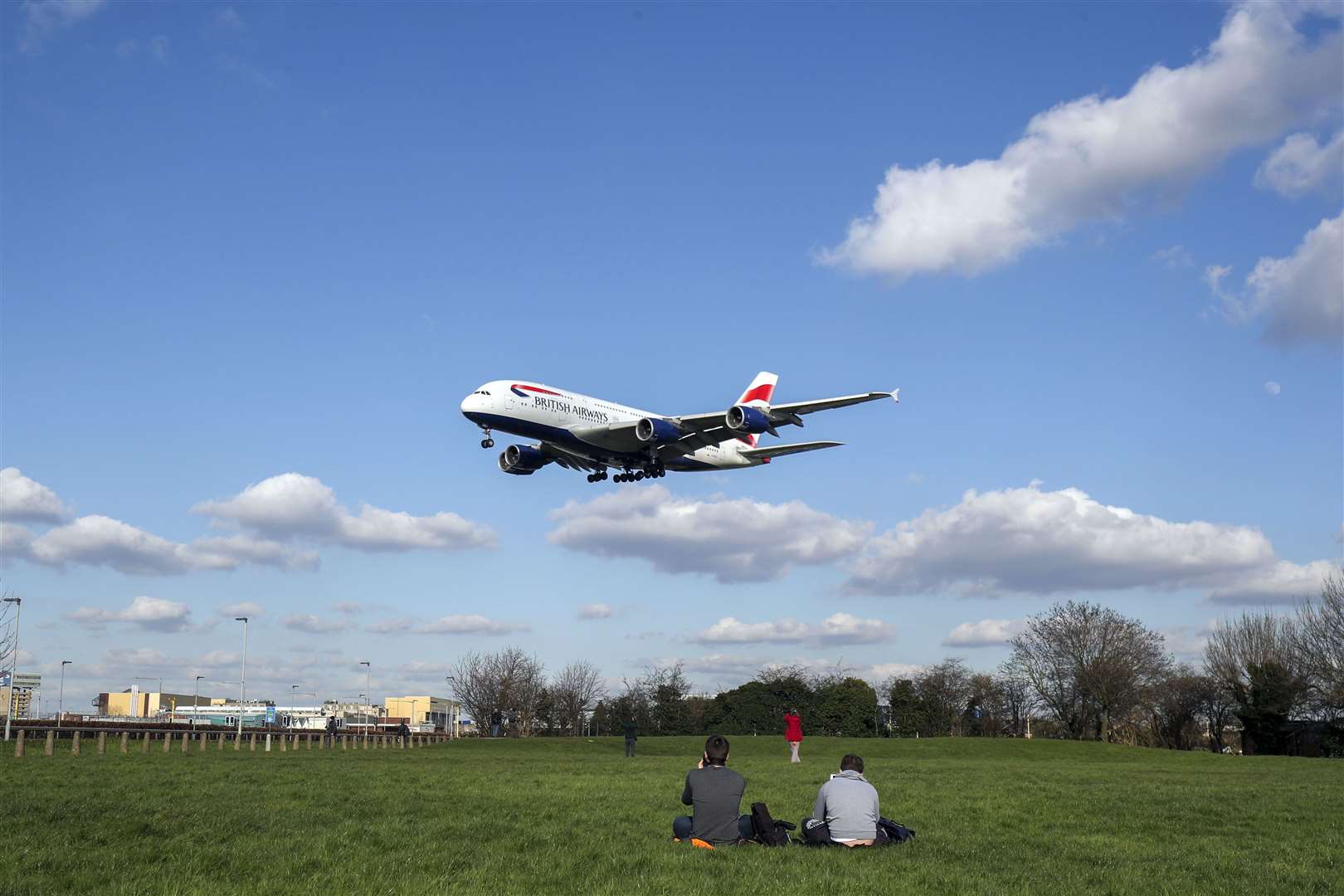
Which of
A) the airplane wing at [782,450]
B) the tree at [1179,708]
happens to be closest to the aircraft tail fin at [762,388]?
the airplane wing at [782,450]

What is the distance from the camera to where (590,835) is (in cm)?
1426

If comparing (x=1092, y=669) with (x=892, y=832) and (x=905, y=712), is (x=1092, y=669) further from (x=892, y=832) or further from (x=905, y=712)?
(x=892, y=832)

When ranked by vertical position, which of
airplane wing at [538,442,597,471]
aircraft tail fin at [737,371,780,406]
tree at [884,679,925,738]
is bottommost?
tree at [884,679,925,738]

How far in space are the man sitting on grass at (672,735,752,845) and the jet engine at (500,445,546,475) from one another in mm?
45144

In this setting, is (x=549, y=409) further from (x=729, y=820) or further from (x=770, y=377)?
(x=729, y=820)

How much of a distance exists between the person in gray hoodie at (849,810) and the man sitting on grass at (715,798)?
95cm

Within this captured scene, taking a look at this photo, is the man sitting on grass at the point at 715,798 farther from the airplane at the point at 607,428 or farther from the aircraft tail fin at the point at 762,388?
the aircraft tail fin at the point at 762,388

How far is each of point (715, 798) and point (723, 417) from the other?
38782 millimetres

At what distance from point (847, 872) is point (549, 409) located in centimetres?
4120

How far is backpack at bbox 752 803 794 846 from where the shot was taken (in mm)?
12734

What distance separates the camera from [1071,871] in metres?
11.4

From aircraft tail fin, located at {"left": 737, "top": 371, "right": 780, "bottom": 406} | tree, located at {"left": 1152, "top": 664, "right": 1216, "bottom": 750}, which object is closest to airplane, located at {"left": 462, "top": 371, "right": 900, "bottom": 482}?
aircraft tail fin, located at {"left": 737, "top": 371, "right": 780, "bottom": 406}

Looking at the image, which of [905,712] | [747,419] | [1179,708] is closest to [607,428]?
[747,419]

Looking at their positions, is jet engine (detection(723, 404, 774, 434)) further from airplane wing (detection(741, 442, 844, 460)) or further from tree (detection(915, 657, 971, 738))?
tree (detection(915, 657, 971, 738))
